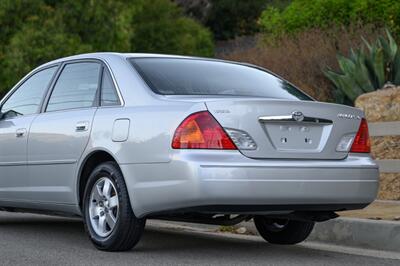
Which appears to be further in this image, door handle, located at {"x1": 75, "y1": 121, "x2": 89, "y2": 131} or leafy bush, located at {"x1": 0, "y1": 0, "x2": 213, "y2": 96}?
leafy bush, located at {"x1": 0, "y1": 0, "x2": 213, "y2": 96}

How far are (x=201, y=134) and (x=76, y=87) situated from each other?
180cm

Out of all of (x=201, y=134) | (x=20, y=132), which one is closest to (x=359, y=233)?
(x=201, y=134)

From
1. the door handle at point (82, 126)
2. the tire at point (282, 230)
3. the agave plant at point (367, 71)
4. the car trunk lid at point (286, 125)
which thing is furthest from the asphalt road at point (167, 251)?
the agave plant at point (367, 71)

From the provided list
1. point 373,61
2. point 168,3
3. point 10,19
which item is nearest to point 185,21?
point 168,3

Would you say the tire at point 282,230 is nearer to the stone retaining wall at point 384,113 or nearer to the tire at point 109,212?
the tire at point 109,212

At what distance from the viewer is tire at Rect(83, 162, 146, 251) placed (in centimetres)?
606

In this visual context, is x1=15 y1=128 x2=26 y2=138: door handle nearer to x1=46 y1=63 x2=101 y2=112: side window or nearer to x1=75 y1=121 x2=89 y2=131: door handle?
x1=46 y1=63 x2=101 y2=112: side window

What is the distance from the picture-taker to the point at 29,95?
768 cm

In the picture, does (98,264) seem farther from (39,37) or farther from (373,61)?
(39,37)

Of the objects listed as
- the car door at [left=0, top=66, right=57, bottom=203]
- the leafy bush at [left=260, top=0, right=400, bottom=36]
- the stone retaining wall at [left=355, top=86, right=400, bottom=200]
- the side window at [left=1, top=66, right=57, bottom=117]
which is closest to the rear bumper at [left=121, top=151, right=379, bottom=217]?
the car door at [left=0, top=66, right=57, bottom=203]

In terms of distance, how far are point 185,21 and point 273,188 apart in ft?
121

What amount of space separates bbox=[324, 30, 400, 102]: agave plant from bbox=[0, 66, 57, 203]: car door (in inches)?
209

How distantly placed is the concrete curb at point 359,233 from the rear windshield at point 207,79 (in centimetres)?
119

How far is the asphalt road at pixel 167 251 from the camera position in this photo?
6051 millimetres
